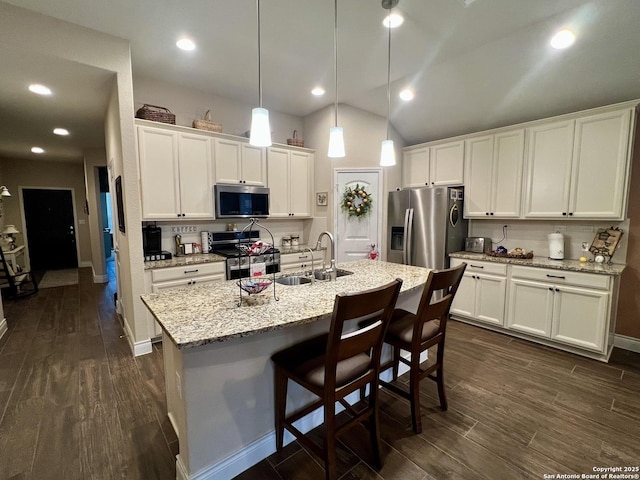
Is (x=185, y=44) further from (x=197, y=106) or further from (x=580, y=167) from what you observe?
(x=580, y=167)

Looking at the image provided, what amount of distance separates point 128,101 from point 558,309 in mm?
4733

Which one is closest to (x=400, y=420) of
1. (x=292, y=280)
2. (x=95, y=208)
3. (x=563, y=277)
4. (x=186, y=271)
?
(x=292, y=280)

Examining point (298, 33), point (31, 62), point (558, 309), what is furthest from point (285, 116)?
point (558, 309)

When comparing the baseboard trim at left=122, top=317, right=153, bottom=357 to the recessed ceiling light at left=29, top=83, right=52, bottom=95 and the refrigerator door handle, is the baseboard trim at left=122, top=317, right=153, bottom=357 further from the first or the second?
the refrigerator door handle

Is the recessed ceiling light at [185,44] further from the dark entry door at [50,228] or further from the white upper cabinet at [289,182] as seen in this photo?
the dark entry door at [50,228]

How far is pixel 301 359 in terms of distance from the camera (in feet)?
5.28

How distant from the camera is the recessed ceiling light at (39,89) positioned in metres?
2.85

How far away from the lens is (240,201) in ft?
12.4

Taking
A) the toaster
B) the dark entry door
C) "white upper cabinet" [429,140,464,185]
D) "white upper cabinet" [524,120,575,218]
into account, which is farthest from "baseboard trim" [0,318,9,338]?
"white upper cabinet" [524,120,575,218]

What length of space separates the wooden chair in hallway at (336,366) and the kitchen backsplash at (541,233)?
3.10 m

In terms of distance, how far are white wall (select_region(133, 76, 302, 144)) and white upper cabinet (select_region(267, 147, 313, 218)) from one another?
44 cm

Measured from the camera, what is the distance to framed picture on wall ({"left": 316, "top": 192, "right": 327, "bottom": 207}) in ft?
14.4

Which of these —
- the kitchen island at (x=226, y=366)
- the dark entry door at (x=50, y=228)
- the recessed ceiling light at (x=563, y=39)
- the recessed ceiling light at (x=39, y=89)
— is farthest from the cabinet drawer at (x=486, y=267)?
the dark entry door at (x=50, y=228)

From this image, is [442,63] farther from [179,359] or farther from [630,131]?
[179,359]
